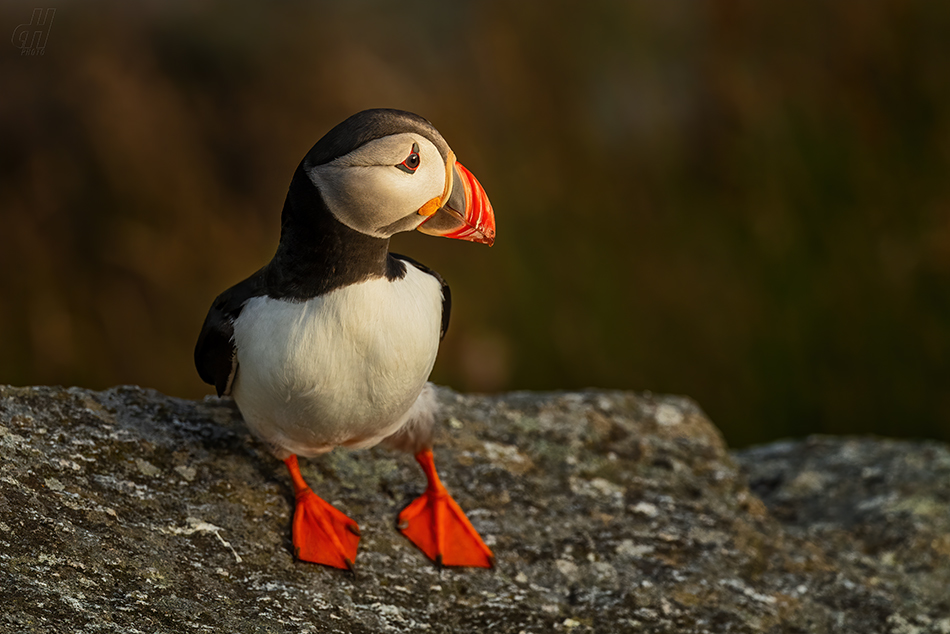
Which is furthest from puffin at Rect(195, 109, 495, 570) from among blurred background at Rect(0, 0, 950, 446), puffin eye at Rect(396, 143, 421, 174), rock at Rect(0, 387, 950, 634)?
blurred background at Rect(0, 0, 950, 446)

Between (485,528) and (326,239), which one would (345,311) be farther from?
(485,528)

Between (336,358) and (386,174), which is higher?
(386,174)

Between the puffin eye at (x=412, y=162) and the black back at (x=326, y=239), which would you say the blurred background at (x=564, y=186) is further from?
the puffin eye at (x=412, y=162)

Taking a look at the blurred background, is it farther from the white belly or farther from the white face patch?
the white face patch

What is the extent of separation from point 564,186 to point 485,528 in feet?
12.4

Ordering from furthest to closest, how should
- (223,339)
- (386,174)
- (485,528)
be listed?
(485,528) < (223,339) < (386,174)

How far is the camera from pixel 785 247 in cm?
655

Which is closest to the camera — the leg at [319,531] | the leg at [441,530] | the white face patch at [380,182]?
the white face patch at [380,182]

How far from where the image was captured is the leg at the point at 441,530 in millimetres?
3262

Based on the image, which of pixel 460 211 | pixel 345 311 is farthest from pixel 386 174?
pixel 345 311

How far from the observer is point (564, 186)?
678 centimetres

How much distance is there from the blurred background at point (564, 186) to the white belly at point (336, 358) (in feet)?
10.8

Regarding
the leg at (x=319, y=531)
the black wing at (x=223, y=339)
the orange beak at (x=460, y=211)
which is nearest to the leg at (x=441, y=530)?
the leg at (x=319, y=531)

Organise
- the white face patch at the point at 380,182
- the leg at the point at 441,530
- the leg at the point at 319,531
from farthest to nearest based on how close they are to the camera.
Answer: the leg at the point at 441,530, the leg at the point at 319,531, the white face patch at the point at 380,182
